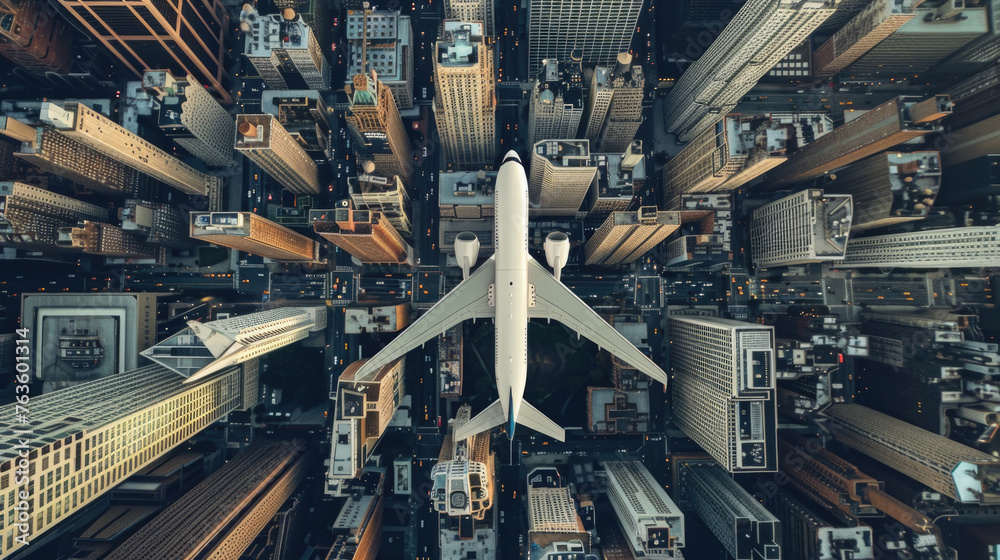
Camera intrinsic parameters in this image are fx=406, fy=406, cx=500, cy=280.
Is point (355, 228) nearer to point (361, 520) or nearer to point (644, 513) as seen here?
point (361, 520)

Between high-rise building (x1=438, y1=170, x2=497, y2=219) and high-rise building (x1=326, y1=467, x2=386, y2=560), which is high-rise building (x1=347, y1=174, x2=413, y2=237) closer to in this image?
high-rise building (x1=438, y1=170, x2=497, y2=219)

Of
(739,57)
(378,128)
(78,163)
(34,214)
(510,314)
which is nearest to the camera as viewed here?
(510,314)

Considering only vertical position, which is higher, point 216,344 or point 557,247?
point 557,247

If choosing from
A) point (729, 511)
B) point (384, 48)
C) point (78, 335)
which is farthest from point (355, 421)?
point (384, 48)

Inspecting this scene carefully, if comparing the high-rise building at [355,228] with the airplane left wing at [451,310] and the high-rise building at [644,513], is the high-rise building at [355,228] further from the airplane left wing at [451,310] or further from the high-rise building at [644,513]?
the high-rise building at [644,513]

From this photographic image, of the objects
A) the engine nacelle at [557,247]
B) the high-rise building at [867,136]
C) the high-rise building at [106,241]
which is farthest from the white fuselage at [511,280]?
the high-rise building at [106,241]
